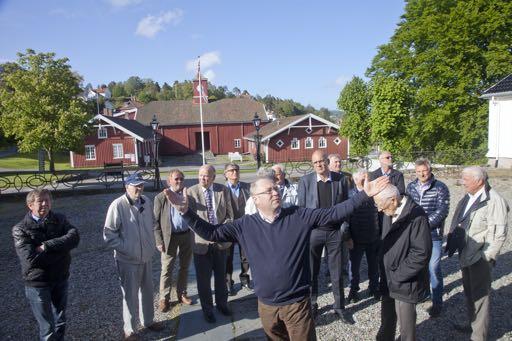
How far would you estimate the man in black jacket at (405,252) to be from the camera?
3248mm

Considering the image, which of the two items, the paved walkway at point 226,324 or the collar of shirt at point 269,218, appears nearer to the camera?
the collar of shirt at point 269,218

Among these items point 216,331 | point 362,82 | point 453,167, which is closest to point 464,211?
point 216,331

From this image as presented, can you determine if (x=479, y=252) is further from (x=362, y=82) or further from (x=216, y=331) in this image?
(x=362, y=82)

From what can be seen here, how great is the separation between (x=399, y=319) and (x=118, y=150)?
116ft

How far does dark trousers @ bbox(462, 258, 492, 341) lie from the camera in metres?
3.84

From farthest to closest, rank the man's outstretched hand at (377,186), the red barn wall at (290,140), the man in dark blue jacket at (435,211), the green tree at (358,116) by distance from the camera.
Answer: the red barn wall at (290,140) → the green tree at (358,116) → the man in dark blue jacket at (435,211) → the man's outstretched hand at (377,186)

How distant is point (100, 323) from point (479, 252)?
15.4 feet

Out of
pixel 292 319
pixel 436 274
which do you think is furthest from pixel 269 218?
pixel 436 274

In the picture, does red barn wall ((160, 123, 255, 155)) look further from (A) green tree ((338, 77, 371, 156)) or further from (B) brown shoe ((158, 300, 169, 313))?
(B) brown shoe ((158, 300, 169, 313))

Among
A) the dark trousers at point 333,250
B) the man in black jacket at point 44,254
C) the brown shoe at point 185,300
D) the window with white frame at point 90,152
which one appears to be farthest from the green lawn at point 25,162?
the dark trousers at point 333,250

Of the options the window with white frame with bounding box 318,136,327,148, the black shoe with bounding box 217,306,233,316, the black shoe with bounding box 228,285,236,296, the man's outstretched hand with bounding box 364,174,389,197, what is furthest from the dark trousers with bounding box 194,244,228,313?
the window with white frame with bounding box 318,136,327,148

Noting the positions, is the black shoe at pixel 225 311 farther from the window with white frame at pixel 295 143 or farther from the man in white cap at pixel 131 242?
the window with white frame at pixel 295 143

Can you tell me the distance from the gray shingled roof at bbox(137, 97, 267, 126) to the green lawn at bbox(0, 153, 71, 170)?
1038 cm

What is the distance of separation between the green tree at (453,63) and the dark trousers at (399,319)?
18522 mm
